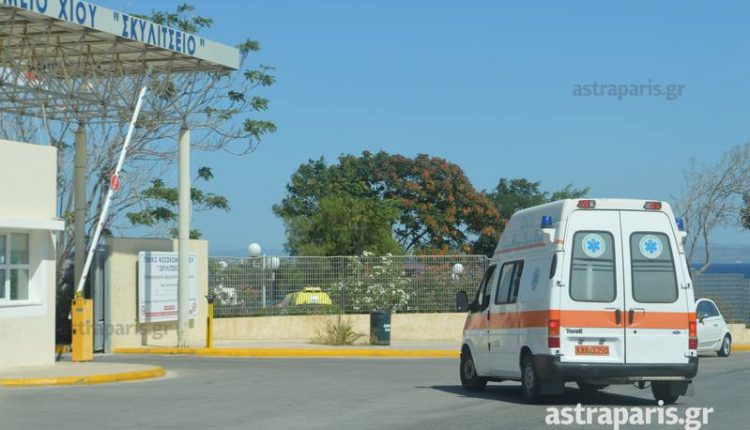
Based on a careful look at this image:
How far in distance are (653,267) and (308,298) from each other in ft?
67.2

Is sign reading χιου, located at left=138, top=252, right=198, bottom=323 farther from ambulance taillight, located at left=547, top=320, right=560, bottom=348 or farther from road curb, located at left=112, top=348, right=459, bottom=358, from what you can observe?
ambulance taillight, located at left=547, top=320, right=560, bottom=348

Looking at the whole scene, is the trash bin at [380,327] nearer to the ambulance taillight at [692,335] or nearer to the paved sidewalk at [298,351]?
the paved sidewalk at [298,351]

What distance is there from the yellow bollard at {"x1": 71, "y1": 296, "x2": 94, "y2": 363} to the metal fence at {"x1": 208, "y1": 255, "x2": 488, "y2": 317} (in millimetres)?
9311

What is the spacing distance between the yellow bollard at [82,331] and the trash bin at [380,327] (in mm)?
9460

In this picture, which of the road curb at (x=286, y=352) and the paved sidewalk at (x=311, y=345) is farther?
the paved sidewalk at (x=311, y=345)

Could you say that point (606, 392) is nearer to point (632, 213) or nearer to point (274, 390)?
point (632, 213)

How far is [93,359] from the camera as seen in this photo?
25.3m

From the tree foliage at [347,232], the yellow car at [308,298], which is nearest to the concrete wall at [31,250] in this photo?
the yellow car at [308,298]

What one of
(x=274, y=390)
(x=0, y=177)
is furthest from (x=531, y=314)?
(x=0, y=177)

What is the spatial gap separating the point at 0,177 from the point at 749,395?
527 inches

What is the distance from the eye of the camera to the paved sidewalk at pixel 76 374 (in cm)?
1912

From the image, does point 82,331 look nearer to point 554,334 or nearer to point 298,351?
Answer: point 298,351

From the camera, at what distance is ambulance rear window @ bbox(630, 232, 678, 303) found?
1516 cm

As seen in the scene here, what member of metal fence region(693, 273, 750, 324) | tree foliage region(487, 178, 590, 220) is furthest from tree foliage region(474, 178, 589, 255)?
metal fence region(693, 273, 750, 324)
